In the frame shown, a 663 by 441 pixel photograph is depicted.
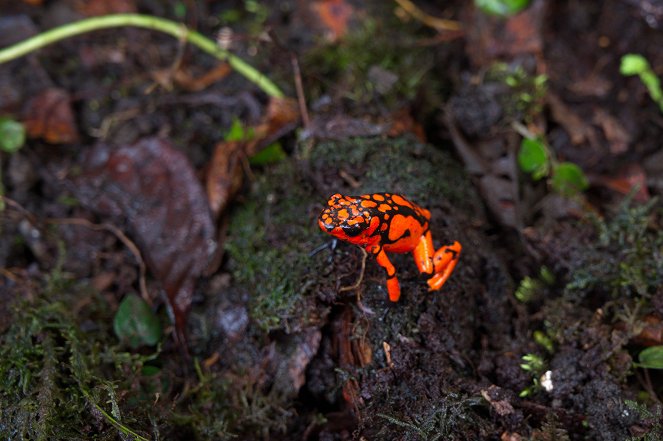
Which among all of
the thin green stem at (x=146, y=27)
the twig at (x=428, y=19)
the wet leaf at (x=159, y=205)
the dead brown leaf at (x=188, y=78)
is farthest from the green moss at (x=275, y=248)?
the twig at (x=428, y=19)

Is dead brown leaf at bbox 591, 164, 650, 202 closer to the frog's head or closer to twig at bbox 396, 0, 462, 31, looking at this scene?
twig at bbox 396, 0, 462, 31

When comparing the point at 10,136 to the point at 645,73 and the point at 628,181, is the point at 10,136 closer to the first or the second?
the point at 628,181

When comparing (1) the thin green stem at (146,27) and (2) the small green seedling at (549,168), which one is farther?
(1) the thin green stem at (146,27)

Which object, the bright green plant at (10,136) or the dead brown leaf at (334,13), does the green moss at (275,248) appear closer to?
the dead brown leaf at (334,13)

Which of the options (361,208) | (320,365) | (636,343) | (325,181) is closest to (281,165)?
(325,181)

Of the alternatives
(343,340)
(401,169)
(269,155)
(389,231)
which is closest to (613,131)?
(401,169)

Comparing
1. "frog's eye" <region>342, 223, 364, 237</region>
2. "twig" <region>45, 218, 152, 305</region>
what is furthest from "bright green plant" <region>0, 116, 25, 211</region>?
"frog's eye" <region>342, 223, 364, 237</region>

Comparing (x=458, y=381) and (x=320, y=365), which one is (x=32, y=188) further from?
(x=458, y=381)
